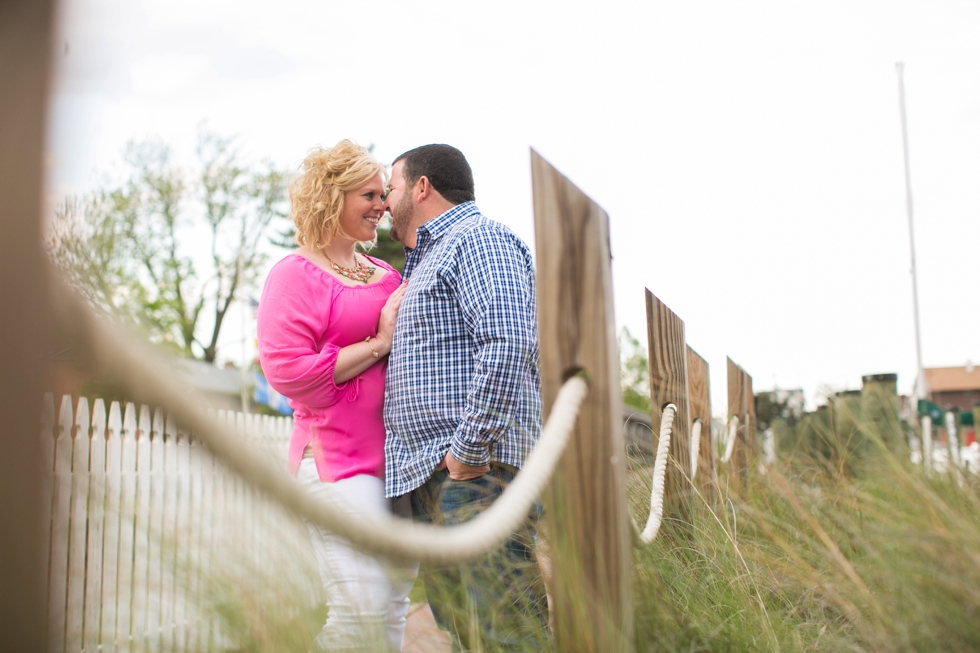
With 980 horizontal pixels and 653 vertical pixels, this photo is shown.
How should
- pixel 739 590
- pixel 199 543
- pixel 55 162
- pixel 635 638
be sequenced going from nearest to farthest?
pixel 55 162, pixel 199 543, pixel 635 638, pixel 739 590

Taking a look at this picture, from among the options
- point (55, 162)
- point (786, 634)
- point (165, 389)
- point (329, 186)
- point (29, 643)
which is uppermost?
point (329, 186)

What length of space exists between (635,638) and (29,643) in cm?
113

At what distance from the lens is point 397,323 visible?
8.75 feet

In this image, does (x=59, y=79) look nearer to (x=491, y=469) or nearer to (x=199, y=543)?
(x=199, y=543)

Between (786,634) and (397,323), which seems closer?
(786,634)

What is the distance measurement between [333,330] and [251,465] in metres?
1.98

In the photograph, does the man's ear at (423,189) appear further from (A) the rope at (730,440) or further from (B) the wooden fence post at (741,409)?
(B) the wooden fence post at (741,409)

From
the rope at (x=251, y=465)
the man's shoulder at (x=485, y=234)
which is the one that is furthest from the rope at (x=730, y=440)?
the rope at (x=251, y=465)

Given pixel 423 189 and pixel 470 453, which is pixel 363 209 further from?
pixel 470 453

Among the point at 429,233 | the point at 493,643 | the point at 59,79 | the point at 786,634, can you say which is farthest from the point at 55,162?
the point at 429,233

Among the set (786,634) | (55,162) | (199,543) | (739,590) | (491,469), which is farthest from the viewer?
(491,469)

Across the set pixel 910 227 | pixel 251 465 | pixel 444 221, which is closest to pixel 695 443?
pixel 444 221

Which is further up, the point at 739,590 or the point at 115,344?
the point at 115,344

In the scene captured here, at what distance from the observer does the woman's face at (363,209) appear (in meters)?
2.96
